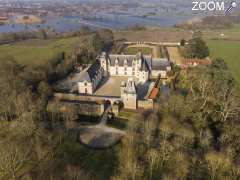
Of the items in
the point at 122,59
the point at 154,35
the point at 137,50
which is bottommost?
the point at 137,50

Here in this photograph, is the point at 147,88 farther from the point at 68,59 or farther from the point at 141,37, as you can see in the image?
the point at 141,37

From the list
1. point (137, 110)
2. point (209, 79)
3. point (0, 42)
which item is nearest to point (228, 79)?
point (209, 79)

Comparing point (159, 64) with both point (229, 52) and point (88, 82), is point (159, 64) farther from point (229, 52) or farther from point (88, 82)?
point (229, 52)

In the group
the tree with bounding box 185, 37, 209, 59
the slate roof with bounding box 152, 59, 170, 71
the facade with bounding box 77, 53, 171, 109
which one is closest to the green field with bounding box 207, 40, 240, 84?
the tree with bounding box 185, 37, 209, 59

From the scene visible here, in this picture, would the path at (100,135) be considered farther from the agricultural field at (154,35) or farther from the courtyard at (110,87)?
the agricultural field at (154,35)

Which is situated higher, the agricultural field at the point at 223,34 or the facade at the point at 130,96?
the agricultural field at the point at 223,34

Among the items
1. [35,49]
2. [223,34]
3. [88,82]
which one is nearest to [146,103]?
[88,82]

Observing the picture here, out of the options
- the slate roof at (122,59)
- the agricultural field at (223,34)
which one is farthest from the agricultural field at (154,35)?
the slate roof at (122,59)
